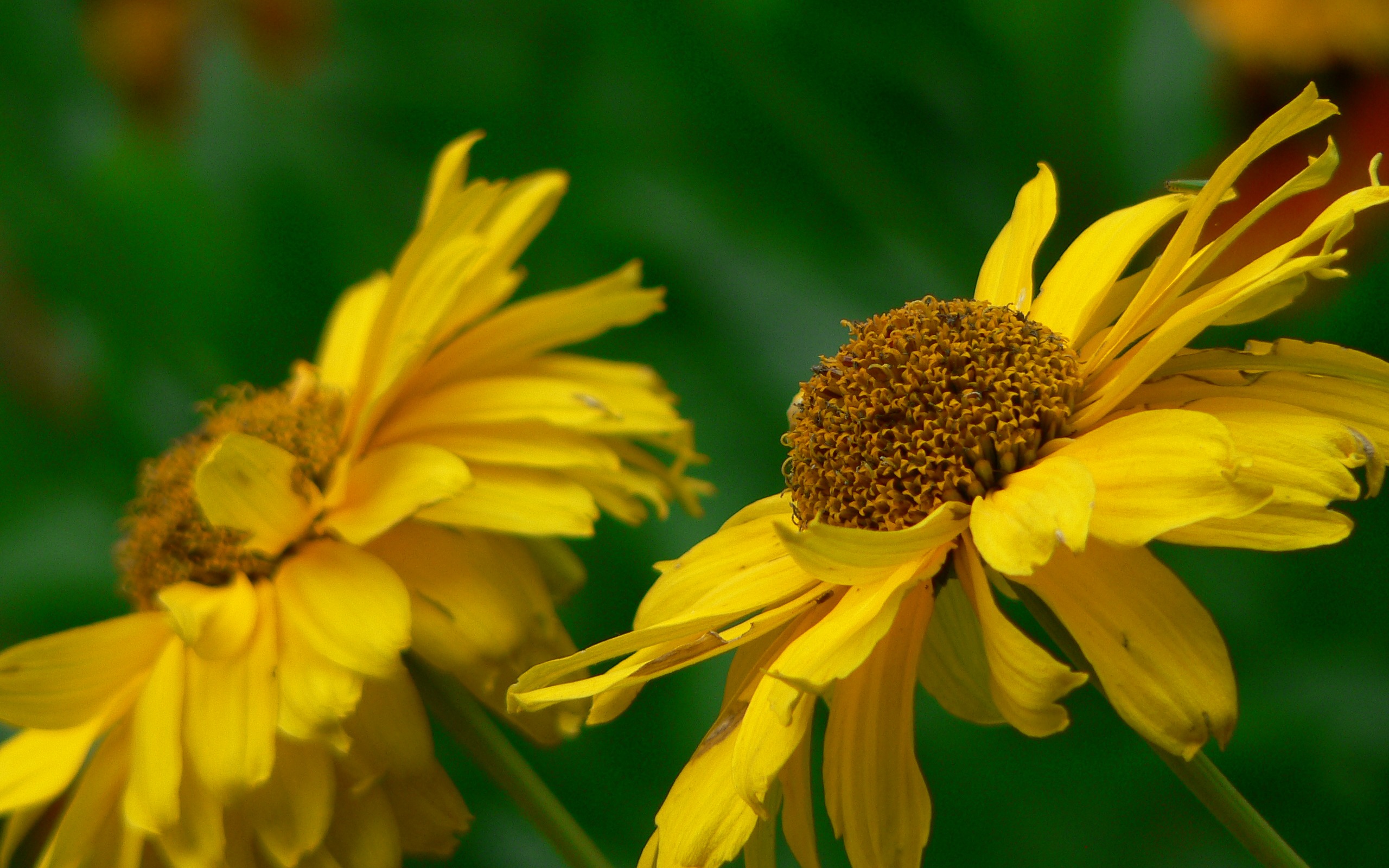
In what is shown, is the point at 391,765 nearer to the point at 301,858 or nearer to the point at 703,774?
the point at 301,858

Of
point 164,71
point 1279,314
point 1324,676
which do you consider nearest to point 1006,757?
point 1324,676

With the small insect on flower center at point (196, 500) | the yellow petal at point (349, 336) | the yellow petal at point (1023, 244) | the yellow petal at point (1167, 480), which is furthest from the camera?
the yellow petal at point (349, 336)

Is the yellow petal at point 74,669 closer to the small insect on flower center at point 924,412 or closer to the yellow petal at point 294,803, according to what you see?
the yellow petal at point 294,803

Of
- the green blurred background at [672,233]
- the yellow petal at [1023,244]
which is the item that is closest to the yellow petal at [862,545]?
the yellow petal at [1023,244]

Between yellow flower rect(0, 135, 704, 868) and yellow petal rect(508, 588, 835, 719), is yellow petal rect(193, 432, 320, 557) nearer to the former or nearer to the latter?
yellow flower rect(0, 135, 704, 868)

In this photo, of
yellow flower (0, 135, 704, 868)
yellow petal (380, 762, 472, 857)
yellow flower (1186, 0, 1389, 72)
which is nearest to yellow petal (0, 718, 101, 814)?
yellow flower (0, 135, 704, 868)

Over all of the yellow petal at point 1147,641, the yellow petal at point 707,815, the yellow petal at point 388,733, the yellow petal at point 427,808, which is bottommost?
the yellow petal at point 1147,641
